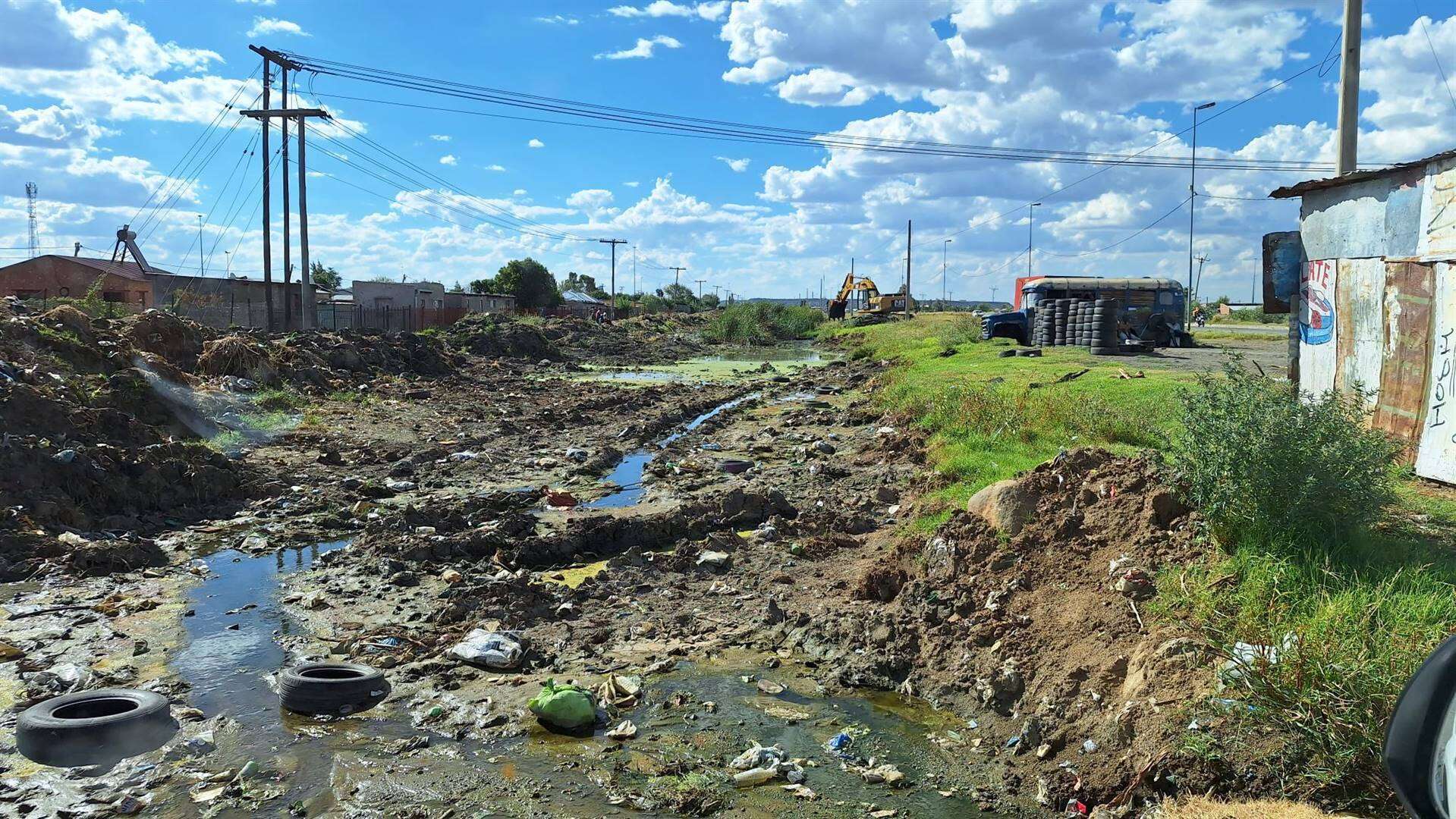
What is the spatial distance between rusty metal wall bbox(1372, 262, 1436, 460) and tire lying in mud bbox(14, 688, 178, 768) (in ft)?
30.8

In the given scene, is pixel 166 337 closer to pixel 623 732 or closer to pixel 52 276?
pixel 623 732

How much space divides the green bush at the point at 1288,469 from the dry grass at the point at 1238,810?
203 centimetres

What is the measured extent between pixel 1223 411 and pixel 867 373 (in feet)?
71.1

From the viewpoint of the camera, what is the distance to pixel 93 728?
4867 mm

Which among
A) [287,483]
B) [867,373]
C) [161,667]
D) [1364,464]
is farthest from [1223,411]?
[867,373]

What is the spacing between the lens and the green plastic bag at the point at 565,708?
17.5 feet

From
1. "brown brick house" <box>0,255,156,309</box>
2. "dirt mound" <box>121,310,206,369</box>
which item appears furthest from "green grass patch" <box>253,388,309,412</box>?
"brown brick house" <box>0,255,156,309</box>

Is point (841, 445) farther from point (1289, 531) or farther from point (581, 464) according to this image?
point (1289, 531)

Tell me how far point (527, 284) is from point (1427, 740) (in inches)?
2963

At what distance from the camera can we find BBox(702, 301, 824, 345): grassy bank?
5362 centimetres

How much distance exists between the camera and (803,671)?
20.6 ft

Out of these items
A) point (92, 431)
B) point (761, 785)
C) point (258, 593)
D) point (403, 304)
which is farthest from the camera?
point (403, 304)

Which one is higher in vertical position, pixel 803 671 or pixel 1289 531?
pixel 1289 531

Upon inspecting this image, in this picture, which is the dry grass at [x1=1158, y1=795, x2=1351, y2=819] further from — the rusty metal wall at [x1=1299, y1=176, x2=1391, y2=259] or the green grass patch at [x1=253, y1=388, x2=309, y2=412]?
the green grass patch at [x1=253, y1=388, x2=309, y2=412]
